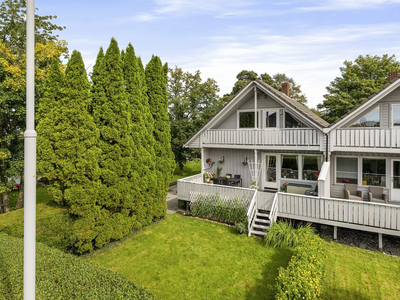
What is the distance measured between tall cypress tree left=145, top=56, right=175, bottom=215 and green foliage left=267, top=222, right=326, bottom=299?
6438mm

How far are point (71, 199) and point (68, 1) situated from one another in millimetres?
6703

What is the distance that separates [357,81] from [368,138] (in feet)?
74.2

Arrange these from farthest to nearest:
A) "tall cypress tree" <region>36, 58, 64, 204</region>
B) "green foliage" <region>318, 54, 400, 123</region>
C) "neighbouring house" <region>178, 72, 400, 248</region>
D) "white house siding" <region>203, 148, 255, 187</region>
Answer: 1. "green foliage" <region>318, 54, 400, 123</region>
2. "white house siding" <region>203, 148, 255, 187</region>
3. "neighbouring house" <region>178, 72, 400, 248</region>
4. "tall cypress tree" <region>36, 58, 64, 204</region>

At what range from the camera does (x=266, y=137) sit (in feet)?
45.0

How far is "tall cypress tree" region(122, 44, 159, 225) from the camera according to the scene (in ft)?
35.4

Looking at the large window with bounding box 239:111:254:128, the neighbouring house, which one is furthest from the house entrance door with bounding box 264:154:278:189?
the large window with bounding box 239:111:254:128

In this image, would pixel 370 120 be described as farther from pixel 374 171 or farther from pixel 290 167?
pixel 290 167

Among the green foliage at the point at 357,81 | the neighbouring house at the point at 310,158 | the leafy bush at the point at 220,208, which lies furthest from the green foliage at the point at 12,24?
the green foliage at the point at 357,81

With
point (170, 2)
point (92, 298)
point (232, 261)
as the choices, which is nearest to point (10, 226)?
point (92, 298)

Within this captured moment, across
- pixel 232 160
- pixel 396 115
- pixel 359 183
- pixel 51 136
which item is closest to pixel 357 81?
pixel 396 115

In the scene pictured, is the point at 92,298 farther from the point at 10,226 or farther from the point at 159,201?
the point at 159,201

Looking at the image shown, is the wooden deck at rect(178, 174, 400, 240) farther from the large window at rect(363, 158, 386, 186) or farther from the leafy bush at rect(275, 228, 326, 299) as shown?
the large window at rect(363, 158, 386, 186)

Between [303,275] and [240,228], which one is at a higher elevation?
[303,275]

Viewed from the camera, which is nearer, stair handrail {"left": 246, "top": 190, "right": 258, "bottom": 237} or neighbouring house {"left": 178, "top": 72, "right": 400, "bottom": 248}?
neighbouring house {"left": 178, "top": 72, "right": 400, "bottom": 248}
